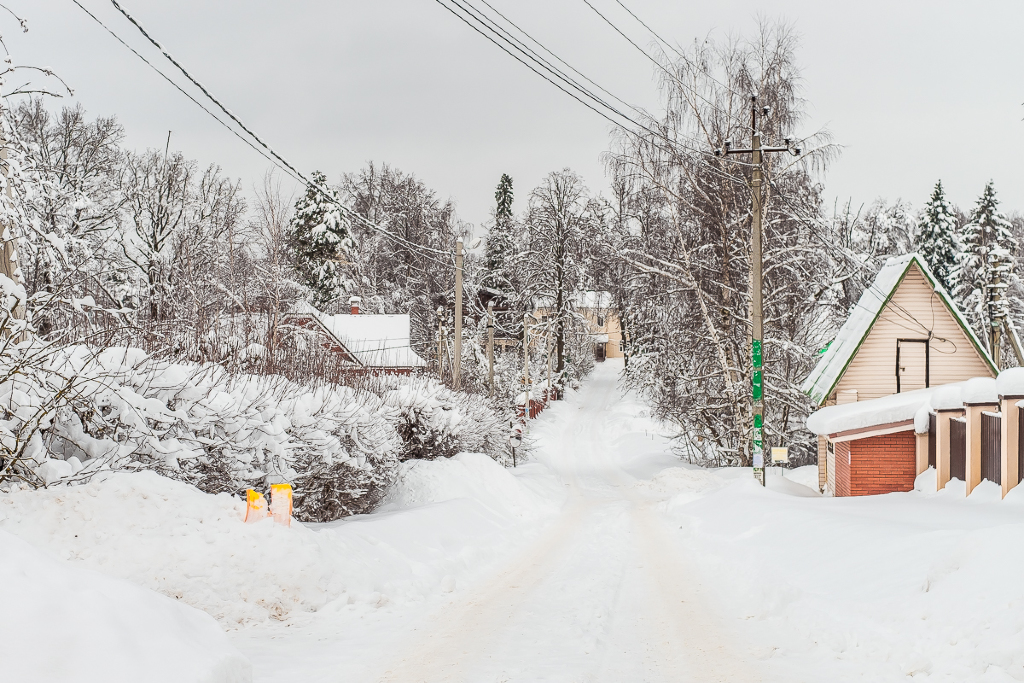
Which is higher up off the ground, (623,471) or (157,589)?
(157,589)

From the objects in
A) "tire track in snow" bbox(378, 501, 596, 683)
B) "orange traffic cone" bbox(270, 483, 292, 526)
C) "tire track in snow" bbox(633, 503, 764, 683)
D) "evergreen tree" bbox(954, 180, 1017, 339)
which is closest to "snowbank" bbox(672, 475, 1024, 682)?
"tire track in snow" bbox(633, 503, 764, 683)

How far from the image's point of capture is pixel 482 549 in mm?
11016

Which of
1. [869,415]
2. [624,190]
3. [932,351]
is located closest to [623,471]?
[624,190]

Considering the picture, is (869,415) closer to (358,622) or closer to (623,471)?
(358,622)

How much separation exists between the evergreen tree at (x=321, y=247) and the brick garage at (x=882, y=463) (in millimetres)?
41323

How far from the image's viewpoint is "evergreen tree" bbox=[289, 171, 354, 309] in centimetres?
5122

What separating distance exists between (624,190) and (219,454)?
19334 millimetres

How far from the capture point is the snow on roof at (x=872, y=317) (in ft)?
57.1

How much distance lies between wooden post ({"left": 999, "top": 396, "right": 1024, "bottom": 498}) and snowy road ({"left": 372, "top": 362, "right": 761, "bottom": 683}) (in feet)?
13.6

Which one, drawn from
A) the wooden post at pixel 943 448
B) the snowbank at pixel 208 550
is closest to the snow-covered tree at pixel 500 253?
the wooden post at pixel 943 448

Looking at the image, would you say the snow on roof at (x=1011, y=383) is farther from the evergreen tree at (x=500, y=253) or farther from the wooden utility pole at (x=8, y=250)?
the evergreen tree at (x=500, y=253)

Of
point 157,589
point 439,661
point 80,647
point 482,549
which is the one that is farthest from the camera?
point 482,549

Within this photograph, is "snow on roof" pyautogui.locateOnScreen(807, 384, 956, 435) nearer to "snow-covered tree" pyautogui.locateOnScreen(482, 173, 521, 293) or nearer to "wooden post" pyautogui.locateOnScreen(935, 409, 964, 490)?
"wooden post" pyautogui.locateOnScreen(935, 409, 964, 490)

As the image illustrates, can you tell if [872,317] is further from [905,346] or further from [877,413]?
[877,413]
